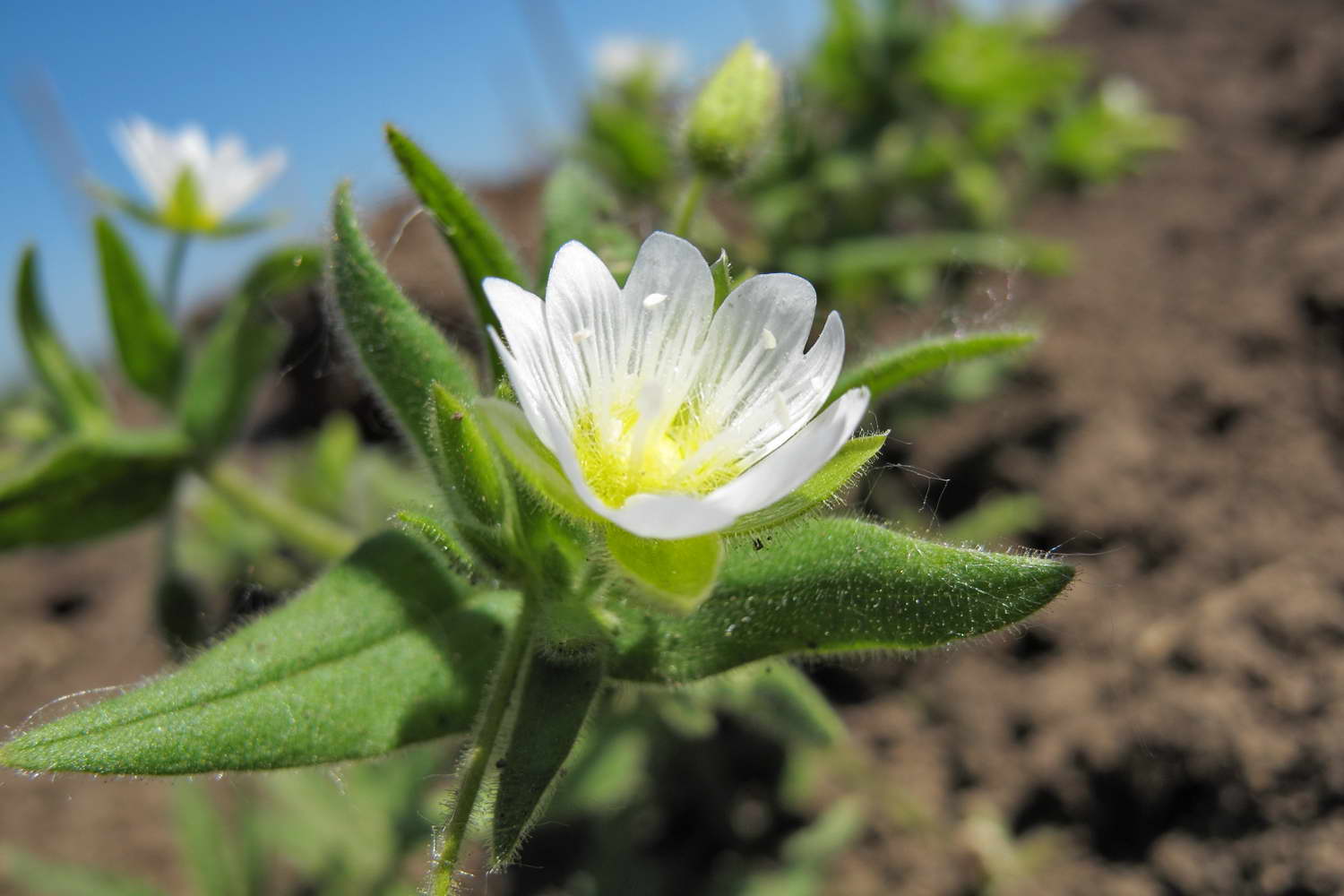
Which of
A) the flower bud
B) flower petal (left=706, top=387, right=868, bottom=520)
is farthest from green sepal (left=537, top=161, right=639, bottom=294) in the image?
flower petal (left=706, top=387, right=868, bottom=520)

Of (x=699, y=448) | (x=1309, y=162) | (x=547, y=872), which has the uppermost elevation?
(x=699, y=448)

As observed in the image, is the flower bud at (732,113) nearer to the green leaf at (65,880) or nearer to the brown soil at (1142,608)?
the brown soil at (1142,608)

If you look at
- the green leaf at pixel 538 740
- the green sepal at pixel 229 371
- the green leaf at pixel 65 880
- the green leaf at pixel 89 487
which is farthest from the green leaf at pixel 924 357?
the green leaf at pixel 65 880

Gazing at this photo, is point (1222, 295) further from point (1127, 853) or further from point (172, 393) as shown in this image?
point (172, 393)

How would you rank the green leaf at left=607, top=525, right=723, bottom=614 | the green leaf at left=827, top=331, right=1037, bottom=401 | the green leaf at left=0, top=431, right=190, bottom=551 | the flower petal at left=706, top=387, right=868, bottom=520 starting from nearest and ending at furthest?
the flower petal at left=706, top=387, right=868, bottom=520 < the green leaf at left=607, top=525, right=723, bottom=614 < the green leaf at left=827, top=331, right=1037, bottom=401 < the green leaf at left=0, top=431, right=190, bottom=551

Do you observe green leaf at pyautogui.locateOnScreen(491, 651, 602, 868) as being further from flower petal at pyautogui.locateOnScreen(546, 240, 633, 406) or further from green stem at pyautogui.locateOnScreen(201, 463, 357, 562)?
green stem at pyautogui.locateOnScreen(201, 463, 357, 562)

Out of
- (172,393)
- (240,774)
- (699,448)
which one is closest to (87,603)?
(172,393)
